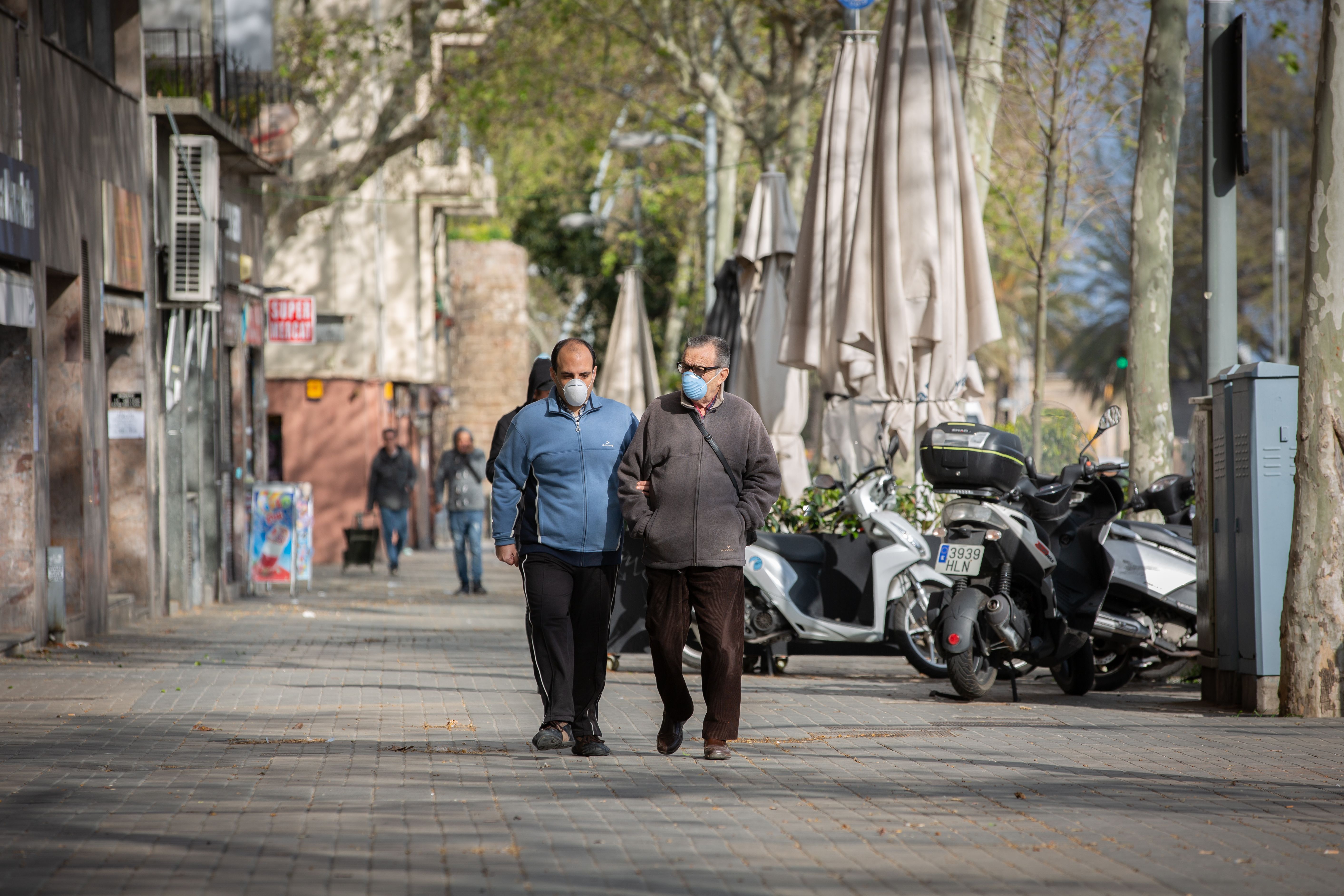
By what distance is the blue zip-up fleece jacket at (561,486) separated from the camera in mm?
7637

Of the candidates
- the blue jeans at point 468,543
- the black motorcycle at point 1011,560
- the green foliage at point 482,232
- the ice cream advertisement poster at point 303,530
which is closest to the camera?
the black motorcycle at point 1011,560

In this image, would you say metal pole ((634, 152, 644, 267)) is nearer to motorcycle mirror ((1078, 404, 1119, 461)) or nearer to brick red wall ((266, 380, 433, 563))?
brick red wall ((266, 380, 433, 563))

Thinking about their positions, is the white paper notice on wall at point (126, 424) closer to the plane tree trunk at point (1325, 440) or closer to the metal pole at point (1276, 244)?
the plane tree trunk at point (1325, 440)

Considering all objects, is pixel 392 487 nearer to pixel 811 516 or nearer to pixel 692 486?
pixel 811 516

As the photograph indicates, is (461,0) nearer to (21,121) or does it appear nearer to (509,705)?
(21,121)

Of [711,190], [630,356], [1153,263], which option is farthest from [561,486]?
[711,190]

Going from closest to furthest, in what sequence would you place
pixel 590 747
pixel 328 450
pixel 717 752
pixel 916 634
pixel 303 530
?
pixel 717 752 < pixel 590 747 < pixel 916 634 < pixel 303 530 < pixel 328 450

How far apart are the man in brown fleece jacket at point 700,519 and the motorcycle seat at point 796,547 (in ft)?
12.3

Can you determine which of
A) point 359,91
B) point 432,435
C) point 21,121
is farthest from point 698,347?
point 432,435

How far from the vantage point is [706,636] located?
7.60m

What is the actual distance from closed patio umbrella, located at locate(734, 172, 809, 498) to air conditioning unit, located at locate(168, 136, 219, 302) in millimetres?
5157

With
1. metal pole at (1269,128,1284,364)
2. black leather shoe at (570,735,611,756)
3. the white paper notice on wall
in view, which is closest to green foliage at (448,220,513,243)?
metal pole at (1269,128,1284,364)

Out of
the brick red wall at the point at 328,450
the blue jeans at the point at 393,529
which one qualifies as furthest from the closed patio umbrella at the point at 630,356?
the brick red wall at the point at 328,450

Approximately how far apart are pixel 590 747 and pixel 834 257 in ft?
21.1
